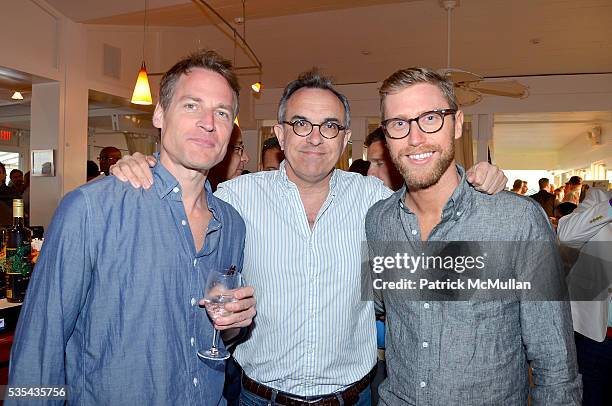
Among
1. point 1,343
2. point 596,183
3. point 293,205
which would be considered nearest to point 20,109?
point 1,343

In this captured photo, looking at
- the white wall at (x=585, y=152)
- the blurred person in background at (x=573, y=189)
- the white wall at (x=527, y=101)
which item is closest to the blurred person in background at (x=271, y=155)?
the white wall at (x=527, y=101)

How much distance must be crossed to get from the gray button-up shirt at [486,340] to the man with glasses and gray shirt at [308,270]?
31cm

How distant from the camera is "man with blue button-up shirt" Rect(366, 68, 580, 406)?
5.00 feet

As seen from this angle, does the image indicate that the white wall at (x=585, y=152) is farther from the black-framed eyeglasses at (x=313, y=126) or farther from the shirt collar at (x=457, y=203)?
the shirt collar at (x=457, y=203)

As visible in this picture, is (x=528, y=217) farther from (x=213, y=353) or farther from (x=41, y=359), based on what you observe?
(x=41, y=359)

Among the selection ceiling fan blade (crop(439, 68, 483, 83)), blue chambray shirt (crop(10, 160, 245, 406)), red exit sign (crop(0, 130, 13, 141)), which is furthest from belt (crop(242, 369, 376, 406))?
red exit sign (crop(0, 130, 13, 141))

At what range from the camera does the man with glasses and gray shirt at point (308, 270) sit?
1911 millimetres

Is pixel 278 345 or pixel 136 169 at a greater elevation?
pixel 136 169

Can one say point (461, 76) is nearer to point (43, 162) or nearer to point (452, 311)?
point (452, 311)

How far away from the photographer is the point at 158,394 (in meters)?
1.49

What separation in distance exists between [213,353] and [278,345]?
433 mm

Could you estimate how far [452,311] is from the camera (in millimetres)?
1608

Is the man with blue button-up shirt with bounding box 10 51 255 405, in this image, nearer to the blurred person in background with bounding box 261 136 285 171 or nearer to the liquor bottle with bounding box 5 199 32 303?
the liquor bottle with bounding box 5 199 32 303

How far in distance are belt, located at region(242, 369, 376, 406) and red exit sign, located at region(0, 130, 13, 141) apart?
15.6 meters
